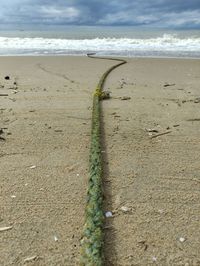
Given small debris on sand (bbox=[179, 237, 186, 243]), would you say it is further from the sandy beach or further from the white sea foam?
the white sea foam

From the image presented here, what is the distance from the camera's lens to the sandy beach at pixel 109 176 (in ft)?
6.04

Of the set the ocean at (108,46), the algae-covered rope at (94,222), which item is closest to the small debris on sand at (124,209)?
the algae-covered rope at (94,222)

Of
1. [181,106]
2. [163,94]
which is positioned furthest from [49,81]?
[181,106]

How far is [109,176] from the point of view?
2.60m

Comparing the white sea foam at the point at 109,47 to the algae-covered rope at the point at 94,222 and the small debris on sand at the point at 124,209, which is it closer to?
the algae-covered rope at the point at 94,222

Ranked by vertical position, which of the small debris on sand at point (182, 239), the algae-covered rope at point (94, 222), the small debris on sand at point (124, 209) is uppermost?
the algae-covered rope at point (94, 222)

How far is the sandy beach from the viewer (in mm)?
1842

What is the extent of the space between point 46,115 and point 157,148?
151 centimetres

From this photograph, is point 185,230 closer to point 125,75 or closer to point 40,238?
point 40,238

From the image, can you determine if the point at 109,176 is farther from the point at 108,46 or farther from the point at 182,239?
the point at 108,46

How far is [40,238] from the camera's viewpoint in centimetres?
189

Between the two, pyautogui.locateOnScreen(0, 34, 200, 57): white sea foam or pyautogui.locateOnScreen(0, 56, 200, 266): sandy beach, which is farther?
pyautogui.locateOnScreen(0, 34, 200, 57): white sea foam

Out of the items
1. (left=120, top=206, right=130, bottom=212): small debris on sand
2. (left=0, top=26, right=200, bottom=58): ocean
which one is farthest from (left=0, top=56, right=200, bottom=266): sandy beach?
(left=0, top=26, right=200, bottom=58): ocean

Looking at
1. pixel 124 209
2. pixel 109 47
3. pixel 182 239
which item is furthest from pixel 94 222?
pixel 109 47
